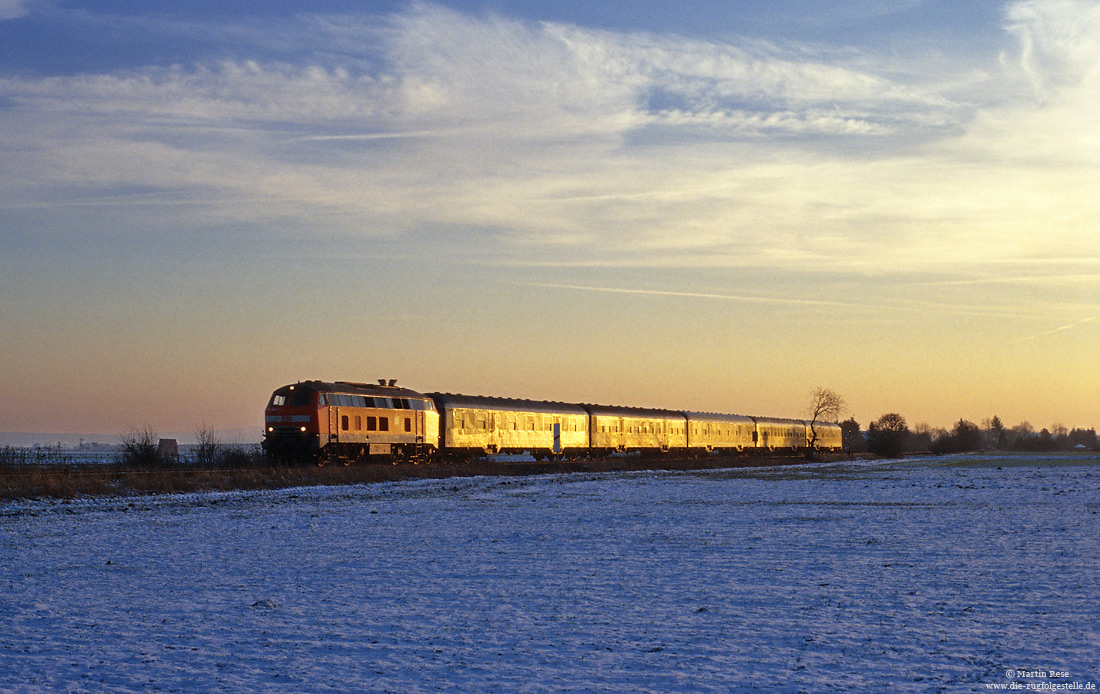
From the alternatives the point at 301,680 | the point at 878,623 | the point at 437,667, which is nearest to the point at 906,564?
the point at 878,623

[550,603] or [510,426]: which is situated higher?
[510,426]

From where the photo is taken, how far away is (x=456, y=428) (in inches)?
2233

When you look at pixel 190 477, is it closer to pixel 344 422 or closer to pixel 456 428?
pixel 344 422

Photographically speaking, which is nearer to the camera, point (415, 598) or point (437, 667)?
point (437, 667)

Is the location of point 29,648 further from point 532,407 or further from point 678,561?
point 532,407

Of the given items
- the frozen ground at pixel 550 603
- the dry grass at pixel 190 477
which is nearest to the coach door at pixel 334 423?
the dry grass at pixel 190 477

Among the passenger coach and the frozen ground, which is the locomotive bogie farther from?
the frozen ground

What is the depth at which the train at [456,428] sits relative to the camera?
44969 mm

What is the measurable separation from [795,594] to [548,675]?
189 inches

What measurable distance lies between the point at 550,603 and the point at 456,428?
45.2 meters

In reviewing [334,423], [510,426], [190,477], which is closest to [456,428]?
[510,426]

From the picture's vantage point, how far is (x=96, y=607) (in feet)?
39.0

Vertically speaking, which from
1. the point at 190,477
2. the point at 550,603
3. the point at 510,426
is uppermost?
the point at 510,426

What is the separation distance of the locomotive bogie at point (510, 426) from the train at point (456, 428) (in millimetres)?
64
